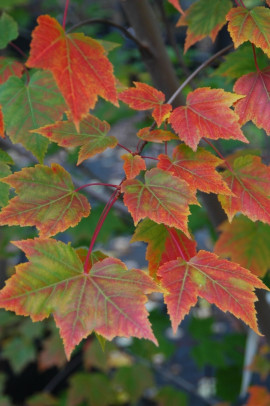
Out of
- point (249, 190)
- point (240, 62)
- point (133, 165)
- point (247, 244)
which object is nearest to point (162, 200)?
point (133, 165)

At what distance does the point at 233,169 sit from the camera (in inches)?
32.6

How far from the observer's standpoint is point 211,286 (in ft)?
2.23

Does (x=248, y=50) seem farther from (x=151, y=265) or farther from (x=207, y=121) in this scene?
(x=151, y=265)

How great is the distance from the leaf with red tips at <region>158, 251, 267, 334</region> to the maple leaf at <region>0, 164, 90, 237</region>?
158 mm

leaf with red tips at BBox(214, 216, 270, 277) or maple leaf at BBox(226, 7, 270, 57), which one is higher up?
maple leaf at BBox(226, 7, 270, 57)

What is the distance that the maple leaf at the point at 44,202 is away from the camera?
71 cm

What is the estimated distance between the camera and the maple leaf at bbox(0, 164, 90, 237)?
2.34 feet

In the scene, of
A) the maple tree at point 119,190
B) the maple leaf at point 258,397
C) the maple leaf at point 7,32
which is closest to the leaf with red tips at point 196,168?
the maple tree at point 119,190

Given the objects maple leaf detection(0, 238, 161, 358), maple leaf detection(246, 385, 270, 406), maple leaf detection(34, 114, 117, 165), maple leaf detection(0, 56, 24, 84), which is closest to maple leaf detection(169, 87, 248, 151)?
maple leaf detection(34, 114, 117, 165)

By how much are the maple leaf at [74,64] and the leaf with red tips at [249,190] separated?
242 millimetres

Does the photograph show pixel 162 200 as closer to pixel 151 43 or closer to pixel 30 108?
pixel 30 108

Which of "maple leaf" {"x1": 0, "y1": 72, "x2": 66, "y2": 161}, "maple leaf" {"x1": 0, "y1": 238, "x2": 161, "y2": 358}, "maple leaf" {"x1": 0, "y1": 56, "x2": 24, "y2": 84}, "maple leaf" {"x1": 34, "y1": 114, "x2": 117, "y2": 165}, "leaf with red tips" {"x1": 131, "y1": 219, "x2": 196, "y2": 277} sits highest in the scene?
"maple leaf" {"x1": 0, "y1": 56, "x2": 24, "y2": 84}

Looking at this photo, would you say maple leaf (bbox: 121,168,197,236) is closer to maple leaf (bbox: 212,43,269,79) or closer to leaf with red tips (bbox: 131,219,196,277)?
leaf with red tips (bbox: 131,219,196,277)

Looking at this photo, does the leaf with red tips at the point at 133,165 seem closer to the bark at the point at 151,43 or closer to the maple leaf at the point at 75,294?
the maple leaf at the point at 75,294
